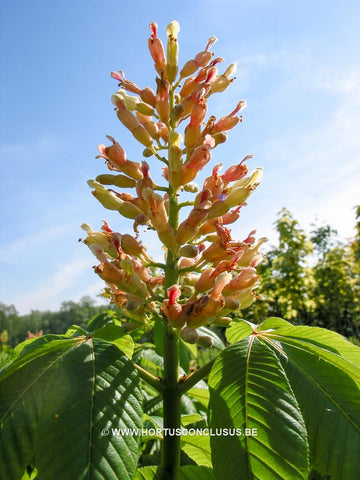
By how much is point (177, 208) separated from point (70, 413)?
39.1 inches

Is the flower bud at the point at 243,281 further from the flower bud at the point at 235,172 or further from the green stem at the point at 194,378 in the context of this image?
the flower bud at the point at 235,172

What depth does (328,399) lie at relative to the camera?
1.12 metres

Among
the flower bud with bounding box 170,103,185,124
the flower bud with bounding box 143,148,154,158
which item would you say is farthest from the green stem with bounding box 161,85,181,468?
the flower bud with bounding box 170,103,185,124

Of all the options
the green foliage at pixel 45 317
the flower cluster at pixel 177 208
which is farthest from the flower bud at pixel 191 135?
the green foliage at pixel 45 317

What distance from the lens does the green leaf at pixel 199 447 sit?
5.44 ft

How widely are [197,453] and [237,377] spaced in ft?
A: 3.20

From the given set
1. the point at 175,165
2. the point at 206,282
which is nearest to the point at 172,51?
the point at 175,165

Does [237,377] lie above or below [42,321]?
below

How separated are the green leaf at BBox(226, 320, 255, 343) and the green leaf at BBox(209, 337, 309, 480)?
414mm

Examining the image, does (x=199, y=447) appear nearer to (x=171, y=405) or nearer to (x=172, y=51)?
(x=171, y=405)

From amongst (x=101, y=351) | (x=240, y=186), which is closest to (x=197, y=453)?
(x=101, y=351)

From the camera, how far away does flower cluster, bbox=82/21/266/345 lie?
1.43 metres

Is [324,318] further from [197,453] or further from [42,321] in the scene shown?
[42,321]

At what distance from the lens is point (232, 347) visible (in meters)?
1.22
